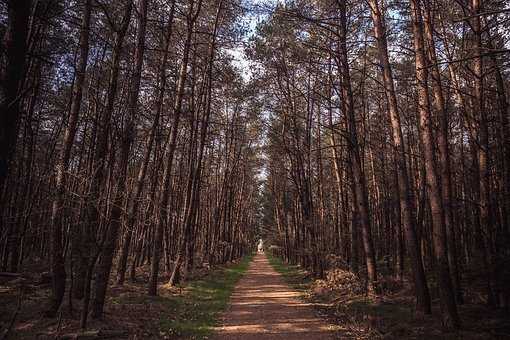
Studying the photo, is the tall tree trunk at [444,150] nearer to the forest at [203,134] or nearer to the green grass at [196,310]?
the forest at [203,134]

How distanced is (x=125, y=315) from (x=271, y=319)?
3.69m

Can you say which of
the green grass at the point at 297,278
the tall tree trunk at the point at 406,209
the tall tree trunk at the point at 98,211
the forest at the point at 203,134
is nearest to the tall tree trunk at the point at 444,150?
the forest at the point at 203,134

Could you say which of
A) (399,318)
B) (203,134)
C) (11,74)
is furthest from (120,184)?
(203,134)

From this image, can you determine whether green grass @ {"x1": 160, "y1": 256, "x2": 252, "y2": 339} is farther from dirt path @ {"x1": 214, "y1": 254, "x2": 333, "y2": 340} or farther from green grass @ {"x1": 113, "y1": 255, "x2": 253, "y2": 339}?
dirt path @ {"x1": 214, "y1": 254, "x2": 333, "y2": 340}

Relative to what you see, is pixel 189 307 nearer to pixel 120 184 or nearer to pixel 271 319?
pixel 271 319

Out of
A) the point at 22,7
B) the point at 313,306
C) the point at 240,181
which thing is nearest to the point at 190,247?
the point at 313,306

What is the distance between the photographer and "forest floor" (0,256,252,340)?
6.39 metres

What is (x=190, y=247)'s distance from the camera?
19797 millimetres

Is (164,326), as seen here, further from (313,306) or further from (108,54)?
(108,54)

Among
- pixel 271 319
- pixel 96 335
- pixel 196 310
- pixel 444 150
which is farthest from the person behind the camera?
pixel 196 310

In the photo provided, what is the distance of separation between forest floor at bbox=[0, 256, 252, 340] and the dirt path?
48 cm

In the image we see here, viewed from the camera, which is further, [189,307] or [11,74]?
Answer: [189,307]

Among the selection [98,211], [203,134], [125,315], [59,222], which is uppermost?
[203,134]

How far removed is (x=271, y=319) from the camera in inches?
351
